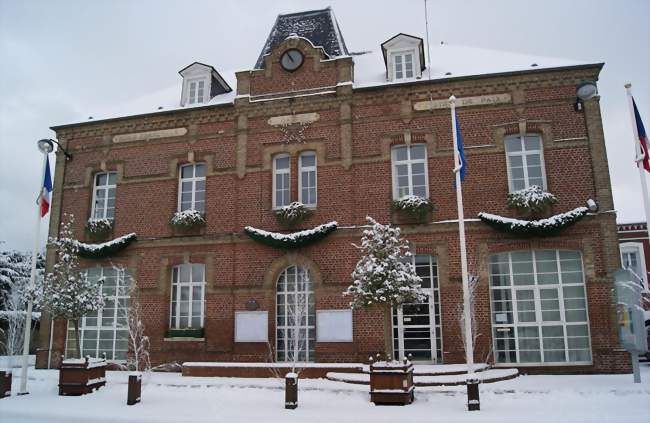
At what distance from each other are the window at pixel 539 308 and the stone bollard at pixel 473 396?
4.82 m

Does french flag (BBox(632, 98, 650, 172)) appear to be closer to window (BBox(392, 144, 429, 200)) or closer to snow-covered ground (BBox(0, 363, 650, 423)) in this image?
snow-covered ground (BBox(0, 363, 650, 423))

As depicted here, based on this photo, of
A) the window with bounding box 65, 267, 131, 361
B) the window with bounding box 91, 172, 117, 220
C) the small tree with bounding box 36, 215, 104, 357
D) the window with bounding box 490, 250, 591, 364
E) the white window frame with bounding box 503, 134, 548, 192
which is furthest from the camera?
the window with bounding box 91, 172, 117, 220

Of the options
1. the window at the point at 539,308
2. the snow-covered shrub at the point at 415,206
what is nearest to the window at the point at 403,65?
the snow-covered shrub at the point at 415,206

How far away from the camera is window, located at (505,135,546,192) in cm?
1505

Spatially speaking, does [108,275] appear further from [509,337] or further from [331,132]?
[509,337]

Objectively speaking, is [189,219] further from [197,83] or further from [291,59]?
[291,59]

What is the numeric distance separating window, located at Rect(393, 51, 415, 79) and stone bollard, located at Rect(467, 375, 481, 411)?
9847 mm

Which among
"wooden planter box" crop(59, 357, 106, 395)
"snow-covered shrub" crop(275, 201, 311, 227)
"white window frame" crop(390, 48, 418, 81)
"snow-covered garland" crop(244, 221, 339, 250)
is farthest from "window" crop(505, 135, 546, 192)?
"wooden planter box" crop(59, 357, 106, 395)

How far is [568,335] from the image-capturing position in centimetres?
1403

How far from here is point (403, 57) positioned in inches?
655

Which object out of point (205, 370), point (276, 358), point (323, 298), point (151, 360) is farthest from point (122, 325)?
point (323, 298)

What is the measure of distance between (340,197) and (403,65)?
4.63 m

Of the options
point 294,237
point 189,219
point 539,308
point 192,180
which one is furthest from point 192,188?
point 539,308

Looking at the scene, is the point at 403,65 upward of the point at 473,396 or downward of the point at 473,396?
upward
